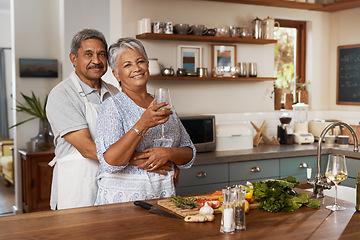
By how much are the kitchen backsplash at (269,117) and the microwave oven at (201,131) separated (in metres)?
0.53

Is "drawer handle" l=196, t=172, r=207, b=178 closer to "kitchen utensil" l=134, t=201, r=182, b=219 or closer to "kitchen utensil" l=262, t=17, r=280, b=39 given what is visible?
"kitchen utensil" l=262, t=17, r=280, b=39

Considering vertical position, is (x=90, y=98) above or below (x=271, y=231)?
above

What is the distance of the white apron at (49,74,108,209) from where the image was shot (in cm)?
244

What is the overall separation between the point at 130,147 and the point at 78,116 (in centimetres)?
46

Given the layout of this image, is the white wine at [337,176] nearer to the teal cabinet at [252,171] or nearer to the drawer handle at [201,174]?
the drawer handle at [201,174]

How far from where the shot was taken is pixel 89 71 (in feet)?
8.12

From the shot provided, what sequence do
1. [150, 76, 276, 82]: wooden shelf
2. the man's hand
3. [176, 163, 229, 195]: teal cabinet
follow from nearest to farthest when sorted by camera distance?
the man's hand → [176, 163, 229, 195]: teal cabinet → [150, 76, 276, 82]: wooden shelf

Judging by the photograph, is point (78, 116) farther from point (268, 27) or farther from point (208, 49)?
point (268, 27)

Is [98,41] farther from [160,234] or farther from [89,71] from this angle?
[160,234]

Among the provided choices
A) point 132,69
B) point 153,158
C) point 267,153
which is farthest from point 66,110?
point 267,153

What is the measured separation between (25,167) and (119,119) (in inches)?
139

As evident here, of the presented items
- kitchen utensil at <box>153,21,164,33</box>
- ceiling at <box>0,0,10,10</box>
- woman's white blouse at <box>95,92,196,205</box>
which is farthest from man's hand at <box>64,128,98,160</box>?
ceiling at <box>0,0,10,10</box>

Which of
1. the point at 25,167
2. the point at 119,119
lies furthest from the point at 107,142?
the point at 25,167

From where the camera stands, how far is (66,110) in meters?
2.40
